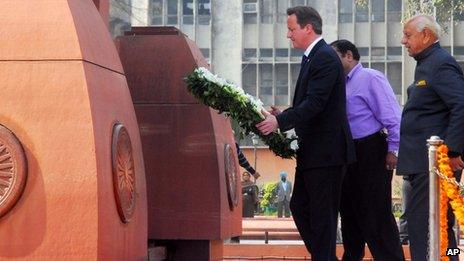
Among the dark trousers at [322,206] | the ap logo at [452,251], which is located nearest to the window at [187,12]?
the dark trousers at [322,206]

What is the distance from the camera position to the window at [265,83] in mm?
52594

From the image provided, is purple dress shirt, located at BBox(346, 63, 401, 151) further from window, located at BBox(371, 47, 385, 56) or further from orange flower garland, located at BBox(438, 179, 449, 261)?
window, located at BBox(371, 47, 385, 56)

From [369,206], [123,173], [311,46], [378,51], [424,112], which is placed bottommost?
[369,206]

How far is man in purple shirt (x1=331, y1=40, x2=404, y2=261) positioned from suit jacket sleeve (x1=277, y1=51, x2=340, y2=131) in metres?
1.18

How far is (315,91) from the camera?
7098 mm

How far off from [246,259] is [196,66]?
344 centimetres

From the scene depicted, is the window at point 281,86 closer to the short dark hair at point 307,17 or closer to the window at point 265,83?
the window at point 265,83

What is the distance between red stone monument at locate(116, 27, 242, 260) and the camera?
23.1 feet

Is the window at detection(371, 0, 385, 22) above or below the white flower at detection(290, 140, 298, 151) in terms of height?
above

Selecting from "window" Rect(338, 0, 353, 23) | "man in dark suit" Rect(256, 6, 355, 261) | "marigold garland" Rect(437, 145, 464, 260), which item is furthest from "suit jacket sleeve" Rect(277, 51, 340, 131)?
"window" Rect(338, 0, 353, 23)

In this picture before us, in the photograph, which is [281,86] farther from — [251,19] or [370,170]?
[370,170]

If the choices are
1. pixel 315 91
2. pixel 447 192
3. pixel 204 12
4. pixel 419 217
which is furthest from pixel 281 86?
pixel 447 192

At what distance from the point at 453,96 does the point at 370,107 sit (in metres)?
1.78

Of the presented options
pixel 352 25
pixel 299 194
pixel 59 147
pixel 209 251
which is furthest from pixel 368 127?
pixel 352 25
